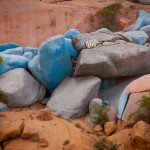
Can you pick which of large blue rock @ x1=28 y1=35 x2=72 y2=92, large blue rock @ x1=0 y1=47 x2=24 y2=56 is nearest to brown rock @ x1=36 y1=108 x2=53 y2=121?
large blue rock @ x1=28 y1=35 x2=72 y2=92

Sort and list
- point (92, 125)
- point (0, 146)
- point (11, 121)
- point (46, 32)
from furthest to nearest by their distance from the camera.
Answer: point (46, 32)
point (92, 125)
point (11, 121)
point (0, 146)

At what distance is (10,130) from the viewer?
5.11 metres

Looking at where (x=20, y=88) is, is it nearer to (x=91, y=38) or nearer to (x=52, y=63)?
(x=52, y=63)

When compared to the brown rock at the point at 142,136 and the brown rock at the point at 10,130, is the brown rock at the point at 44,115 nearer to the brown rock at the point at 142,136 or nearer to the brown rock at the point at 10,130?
the brown rock at the point at 10,130

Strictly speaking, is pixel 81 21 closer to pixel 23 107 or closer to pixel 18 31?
pixel 18 31

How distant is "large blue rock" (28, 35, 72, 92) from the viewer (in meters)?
6.64

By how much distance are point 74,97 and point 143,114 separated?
143cm

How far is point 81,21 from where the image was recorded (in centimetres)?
1129

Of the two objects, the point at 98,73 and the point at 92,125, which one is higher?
the point at 98,73

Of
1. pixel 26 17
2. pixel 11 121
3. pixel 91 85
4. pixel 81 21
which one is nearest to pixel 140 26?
pixel 81 21

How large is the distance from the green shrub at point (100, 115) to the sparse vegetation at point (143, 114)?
19.4 inches

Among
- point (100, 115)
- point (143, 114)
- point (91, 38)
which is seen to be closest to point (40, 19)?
point (91, 38)

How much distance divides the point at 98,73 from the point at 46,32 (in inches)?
185

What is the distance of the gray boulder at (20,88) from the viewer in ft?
21.1
